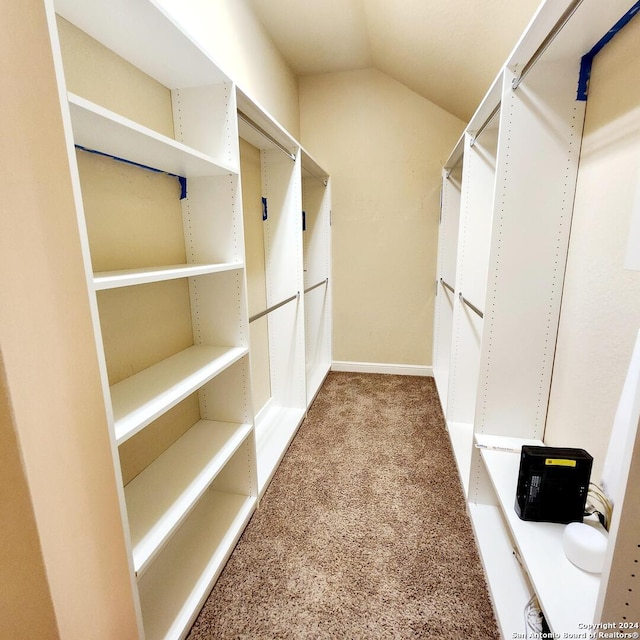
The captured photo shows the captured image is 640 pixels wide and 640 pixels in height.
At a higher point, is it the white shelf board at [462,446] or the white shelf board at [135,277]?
the white shelf board at [135,277]

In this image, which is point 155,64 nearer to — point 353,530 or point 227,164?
point 227,164

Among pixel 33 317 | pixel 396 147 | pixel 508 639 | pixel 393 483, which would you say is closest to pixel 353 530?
pixel 393 483

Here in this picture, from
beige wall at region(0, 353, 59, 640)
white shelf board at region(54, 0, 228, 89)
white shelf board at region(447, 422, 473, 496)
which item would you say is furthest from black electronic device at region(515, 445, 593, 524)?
white shelf board at region(54, 0, 228, 89)

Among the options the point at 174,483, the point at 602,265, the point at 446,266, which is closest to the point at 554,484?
the point at 602,265

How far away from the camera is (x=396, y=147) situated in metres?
3.12

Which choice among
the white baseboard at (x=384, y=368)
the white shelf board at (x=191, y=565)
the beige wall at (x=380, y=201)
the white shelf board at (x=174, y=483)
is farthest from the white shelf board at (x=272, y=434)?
the beige wall at (x=380, y=201)

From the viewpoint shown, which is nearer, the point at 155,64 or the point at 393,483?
the point at 155,64

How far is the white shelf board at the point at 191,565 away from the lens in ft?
3.72

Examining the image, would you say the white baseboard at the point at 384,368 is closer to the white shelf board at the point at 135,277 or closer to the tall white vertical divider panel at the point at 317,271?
the tall white vertical divider panel at the point at 317,271

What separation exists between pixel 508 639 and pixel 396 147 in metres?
3.34

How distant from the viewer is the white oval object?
92cm

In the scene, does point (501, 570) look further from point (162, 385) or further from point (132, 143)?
point (132, 143)

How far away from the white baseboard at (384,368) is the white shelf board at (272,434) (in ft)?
3.69

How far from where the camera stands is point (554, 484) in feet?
3.47
